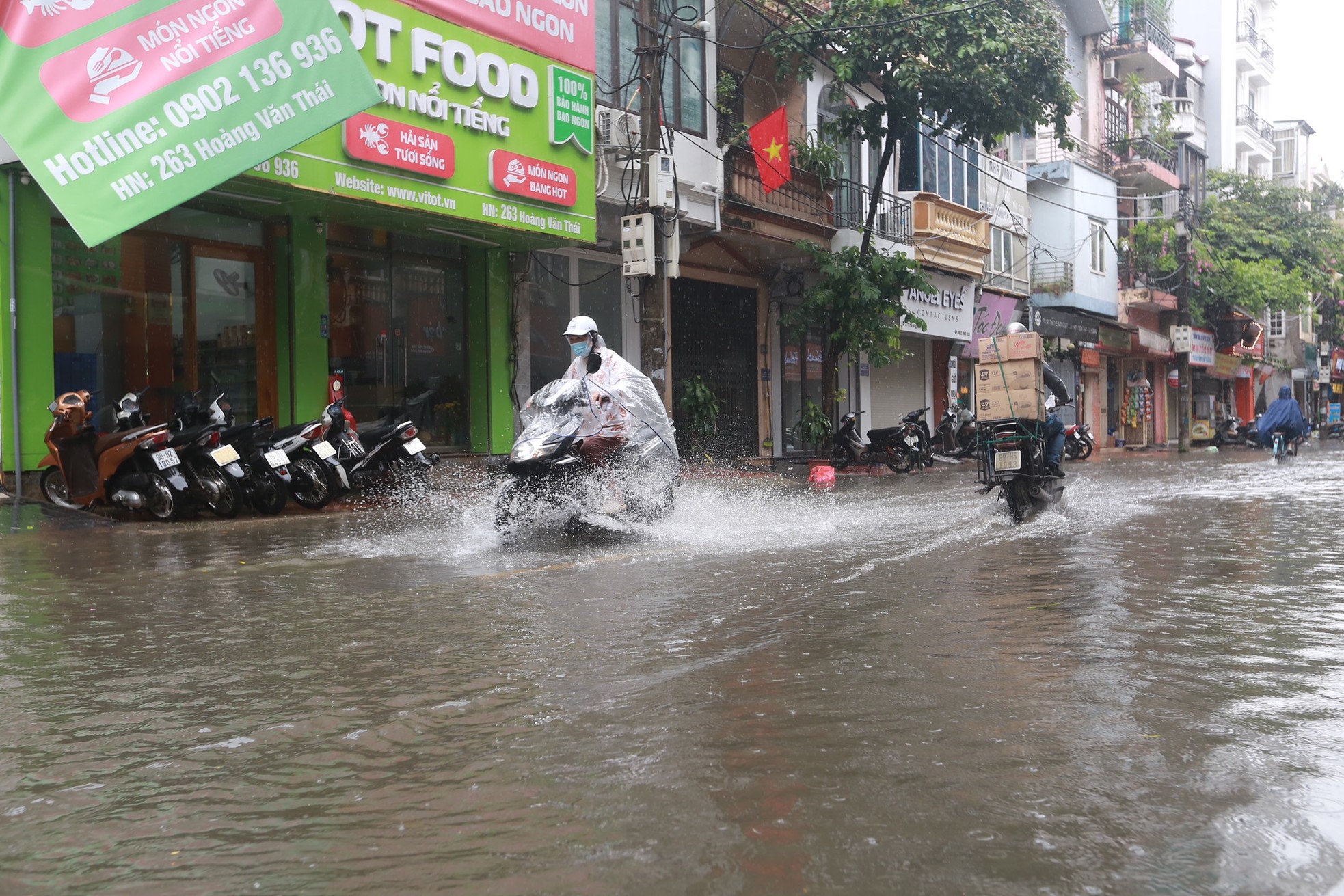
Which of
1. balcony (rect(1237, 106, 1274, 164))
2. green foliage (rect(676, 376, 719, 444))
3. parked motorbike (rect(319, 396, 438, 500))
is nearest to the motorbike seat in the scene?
parked motorbike (rect(319, 396, 438, 500))

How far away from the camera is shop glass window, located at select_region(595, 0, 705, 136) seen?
17781 millimetres

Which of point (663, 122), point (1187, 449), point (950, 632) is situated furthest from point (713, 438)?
point (1187, 449)

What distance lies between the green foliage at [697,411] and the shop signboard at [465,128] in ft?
12.8

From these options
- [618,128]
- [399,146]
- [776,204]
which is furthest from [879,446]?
[399,146]

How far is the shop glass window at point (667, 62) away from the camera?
700 inches

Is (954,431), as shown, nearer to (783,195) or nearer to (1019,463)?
(783,195)

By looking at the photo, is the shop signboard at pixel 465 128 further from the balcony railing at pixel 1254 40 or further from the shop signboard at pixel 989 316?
the balcony railing at pixel 1254 40

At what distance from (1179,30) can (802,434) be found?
3963 centimetres

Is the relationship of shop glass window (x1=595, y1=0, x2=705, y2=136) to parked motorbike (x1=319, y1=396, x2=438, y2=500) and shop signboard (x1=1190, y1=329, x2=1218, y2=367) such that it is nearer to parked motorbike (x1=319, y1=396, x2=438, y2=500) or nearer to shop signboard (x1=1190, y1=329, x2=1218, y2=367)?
parked motorbike (x1=319, y1=396, x2=438, y2=500)

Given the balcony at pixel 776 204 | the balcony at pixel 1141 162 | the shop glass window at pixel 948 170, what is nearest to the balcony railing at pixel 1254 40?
the balcony at pixel 1141 162

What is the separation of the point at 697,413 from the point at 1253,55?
152 feet

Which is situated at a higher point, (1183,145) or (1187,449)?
(1183,145)

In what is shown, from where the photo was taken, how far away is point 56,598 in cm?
660

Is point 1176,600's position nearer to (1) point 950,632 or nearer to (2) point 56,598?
(1) point 950,632
